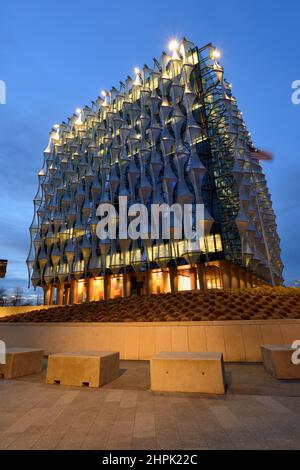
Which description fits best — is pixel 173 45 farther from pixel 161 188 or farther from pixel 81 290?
pixel 81 290

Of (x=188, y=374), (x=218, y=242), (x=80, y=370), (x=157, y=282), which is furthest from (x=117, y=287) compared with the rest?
(x=188, y=374)

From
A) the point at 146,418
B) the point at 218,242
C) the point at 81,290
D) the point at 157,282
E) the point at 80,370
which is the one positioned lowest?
the point at 146,418

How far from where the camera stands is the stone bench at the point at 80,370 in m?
7.40

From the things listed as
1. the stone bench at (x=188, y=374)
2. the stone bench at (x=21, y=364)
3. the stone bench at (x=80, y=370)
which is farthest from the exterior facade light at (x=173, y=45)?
the stone bench at (x=188, y=374)

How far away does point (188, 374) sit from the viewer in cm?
668

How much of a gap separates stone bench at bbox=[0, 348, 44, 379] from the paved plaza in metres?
1.38

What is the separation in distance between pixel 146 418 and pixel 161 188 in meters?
36.9

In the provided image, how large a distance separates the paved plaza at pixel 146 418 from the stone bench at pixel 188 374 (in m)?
0.28

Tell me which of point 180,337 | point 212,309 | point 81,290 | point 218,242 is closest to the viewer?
point 180,337

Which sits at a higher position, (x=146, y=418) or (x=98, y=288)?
(x=98, y=288)

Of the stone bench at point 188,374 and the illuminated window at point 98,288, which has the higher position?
the illuminated window at point 98,288

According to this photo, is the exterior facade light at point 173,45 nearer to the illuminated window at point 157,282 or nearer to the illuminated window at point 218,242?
the illuminated window at point 218,242

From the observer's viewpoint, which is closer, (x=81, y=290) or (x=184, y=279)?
(x=184, y=279)
